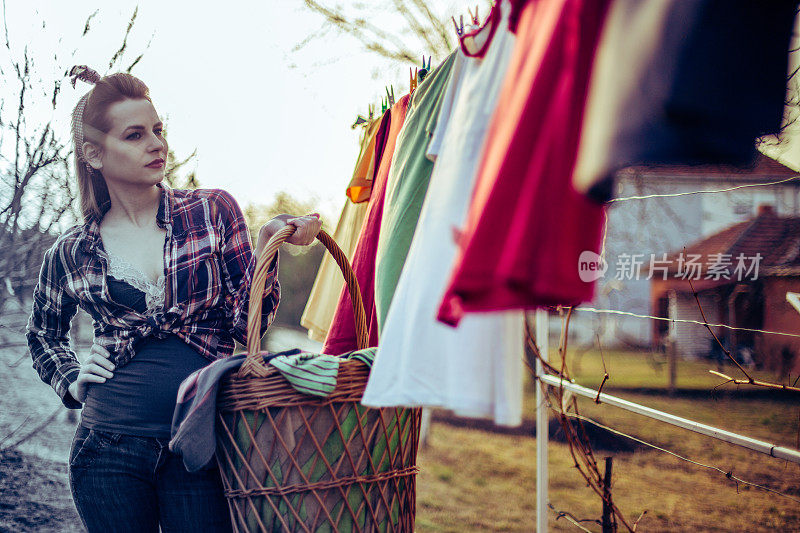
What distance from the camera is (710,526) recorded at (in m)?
4.58

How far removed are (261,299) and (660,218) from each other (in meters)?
1.41

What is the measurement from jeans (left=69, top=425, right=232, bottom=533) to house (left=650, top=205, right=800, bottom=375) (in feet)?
4.03

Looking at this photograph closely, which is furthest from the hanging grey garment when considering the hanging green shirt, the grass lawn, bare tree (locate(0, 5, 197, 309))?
the grass lawn

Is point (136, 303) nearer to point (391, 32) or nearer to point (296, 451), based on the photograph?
point (296, 451)

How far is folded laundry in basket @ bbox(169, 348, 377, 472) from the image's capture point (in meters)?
0.98

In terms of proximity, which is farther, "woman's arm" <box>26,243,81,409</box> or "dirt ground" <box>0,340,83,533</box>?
"dirt ground" <box>0,340,83,533</box>

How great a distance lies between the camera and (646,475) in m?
6.04

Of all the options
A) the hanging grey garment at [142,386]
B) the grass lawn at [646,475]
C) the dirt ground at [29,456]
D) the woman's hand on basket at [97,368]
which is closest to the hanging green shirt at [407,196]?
the hanging grey garment at [142,386]

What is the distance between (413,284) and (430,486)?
4525mm

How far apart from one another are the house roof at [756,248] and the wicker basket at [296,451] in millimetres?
1017

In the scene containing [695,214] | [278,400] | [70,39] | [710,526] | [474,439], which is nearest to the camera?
[278,400]

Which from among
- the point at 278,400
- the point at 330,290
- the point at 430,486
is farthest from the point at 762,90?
the point at 430,486

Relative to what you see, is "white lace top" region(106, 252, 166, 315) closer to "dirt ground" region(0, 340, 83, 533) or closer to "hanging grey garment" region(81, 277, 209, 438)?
"hanging grey garment" region(81, 277, 209, 438)

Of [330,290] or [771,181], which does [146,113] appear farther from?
[771,181]
